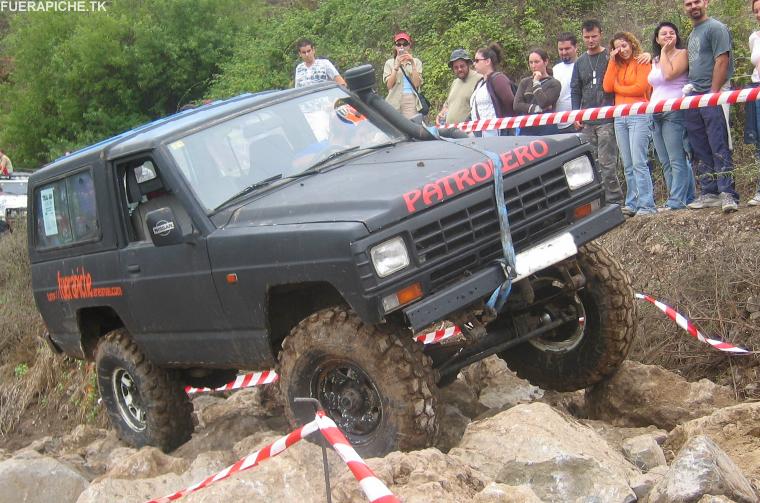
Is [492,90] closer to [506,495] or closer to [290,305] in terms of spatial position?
[290,305]

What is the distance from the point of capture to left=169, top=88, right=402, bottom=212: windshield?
18.4ft

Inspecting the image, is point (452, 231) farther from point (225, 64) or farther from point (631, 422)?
point (225, 64)

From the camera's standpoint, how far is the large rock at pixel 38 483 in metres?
5.87

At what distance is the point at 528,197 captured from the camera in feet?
17.3

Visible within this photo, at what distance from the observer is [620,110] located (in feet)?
28.3

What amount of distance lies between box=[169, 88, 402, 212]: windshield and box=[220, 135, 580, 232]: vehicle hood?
0.56ft

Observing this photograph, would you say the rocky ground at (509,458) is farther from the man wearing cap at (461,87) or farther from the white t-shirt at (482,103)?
the man wearing cap at (461,87)

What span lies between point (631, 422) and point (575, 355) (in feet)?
1.72

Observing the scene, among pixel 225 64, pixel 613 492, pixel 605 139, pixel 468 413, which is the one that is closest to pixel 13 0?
pixel 225 64

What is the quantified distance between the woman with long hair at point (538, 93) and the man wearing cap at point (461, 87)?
2.29ft

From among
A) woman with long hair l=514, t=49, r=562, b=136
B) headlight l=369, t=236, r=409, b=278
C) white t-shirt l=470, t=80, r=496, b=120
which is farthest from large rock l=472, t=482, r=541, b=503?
white t-shirt l=470, t=80, r=496, b=120

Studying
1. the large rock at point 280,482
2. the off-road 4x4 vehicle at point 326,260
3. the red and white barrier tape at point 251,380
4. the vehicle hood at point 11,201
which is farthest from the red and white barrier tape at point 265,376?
the vehicle hood at point 11,201

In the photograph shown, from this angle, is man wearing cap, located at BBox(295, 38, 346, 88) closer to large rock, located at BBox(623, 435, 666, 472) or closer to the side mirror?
the side mirror

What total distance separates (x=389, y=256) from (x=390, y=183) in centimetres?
49
